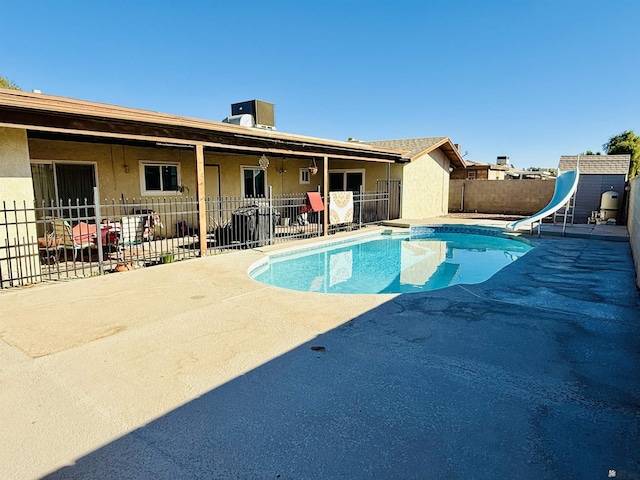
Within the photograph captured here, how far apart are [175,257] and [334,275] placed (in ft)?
12.6

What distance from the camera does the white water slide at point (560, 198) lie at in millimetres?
12711

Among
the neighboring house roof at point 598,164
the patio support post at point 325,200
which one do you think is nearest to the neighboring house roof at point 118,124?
the patio support post at point 325,200

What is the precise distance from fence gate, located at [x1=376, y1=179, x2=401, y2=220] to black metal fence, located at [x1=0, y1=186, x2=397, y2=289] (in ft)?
10.1

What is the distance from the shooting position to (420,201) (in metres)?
18.4

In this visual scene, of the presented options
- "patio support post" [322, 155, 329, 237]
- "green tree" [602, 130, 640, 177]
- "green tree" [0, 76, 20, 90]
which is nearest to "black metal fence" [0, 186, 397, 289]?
"patio support post" [322, 155, 329, 237]

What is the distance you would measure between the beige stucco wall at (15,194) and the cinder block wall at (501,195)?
20548 millimetres

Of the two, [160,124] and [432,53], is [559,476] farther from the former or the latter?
[432,53]

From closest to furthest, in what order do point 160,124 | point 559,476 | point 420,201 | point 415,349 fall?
point 559,476
point 415,349
point 160,124
point 420,201

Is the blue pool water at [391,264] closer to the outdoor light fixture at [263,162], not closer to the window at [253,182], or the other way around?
the window at [253,182]

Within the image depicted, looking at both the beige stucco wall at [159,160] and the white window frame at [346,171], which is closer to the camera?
the beige stucco wall at [159,160]

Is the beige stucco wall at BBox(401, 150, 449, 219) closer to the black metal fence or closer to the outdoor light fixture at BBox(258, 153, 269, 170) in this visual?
the black metal fence

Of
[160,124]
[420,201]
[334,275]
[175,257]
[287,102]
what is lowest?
[334,275]

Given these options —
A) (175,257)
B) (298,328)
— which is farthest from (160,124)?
(298,328)

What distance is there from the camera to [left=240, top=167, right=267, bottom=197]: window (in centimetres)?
1488
